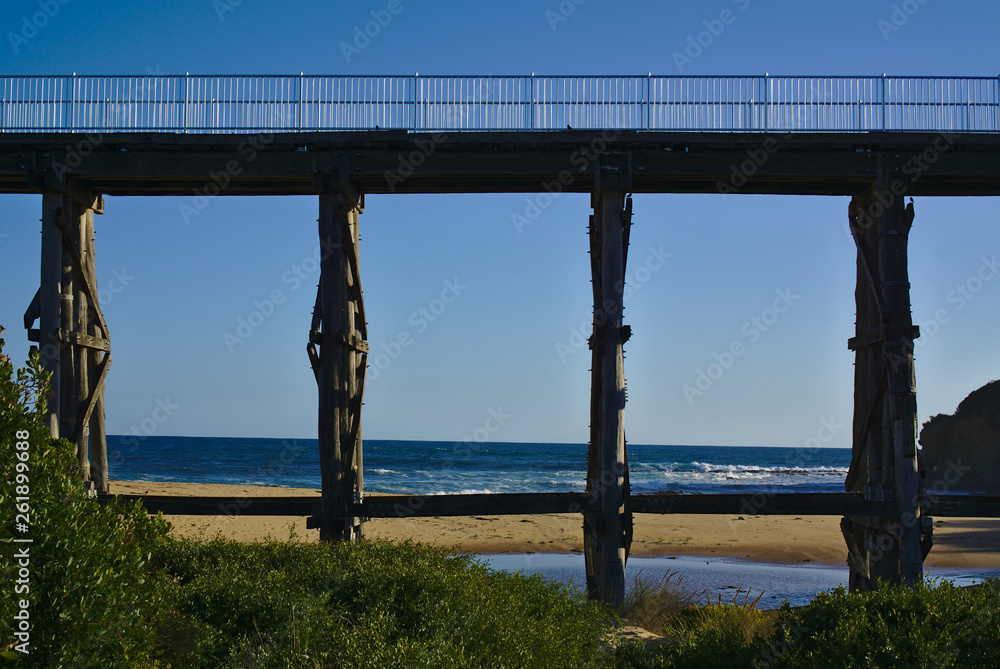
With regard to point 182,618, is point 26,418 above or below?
above

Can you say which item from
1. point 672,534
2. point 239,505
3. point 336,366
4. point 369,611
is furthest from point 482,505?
point 672,534

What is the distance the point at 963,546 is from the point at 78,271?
2775cm

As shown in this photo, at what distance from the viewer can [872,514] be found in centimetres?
1226

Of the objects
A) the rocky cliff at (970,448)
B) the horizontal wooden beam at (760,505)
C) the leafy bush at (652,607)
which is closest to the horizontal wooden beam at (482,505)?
the horizontal wooden beam at (760,505)

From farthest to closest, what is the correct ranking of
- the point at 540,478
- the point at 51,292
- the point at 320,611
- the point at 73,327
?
the point at 540,478
the point at 73,327
the point at 51,292
the point at 320,611

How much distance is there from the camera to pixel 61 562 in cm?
430

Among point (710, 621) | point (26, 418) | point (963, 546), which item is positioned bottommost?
point (963, 546)

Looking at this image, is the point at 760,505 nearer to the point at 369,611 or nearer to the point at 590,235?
the point at 590,235

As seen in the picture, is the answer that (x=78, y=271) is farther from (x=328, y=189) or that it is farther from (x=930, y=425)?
(x=930, y=425)

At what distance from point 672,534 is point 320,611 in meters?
24.1

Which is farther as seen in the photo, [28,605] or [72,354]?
[72,354]

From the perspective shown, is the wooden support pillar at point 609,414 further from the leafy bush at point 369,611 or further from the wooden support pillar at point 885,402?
the wooden support pillar at point 885,402

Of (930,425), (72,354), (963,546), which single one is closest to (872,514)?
(72,354)

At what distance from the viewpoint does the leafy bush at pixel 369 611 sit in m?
6.48
